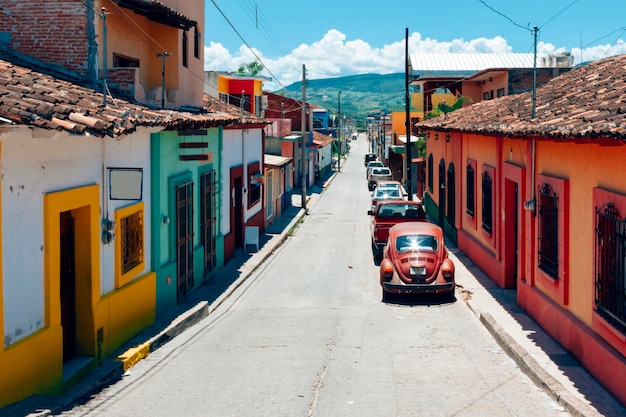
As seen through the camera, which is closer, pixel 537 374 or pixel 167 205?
pixel 537 374

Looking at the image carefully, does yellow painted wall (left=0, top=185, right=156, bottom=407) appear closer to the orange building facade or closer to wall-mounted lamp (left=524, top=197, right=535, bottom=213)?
the orange building facade

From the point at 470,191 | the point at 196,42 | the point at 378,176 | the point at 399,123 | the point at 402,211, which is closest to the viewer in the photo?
the point at 196,42

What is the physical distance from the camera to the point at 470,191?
71.2ft

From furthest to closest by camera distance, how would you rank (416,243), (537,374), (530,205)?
(416,243)
(530,205)
(537,374)

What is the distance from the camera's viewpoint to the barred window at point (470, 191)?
69.5 ft

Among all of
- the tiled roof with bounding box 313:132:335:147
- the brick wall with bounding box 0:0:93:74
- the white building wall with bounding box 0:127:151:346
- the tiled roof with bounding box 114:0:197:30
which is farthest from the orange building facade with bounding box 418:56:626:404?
the tiled roof with bounding box 313:132:335:147

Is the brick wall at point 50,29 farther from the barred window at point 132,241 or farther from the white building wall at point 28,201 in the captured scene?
the white building wall at point 28,201

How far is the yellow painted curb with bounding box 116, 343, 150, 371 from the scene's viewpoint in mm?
10508

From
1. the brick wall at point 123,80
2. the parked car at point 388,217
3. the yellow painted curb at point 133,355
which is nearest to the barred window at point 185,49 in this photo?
the brick wall at point 123,80

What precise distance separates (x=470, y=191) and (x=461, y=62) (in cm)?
2552

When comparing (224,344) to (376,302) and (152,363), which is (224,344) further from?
(376,302)

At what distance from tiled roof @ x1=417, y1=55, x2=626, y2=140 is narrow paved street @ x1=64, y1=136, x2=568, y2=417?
11.0 ft

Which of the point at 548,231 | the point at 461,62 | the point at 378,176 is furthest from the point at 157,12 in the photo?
the point at 378,176

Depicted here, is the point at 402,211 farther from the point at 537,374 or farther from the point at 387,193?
the point at 387,193
